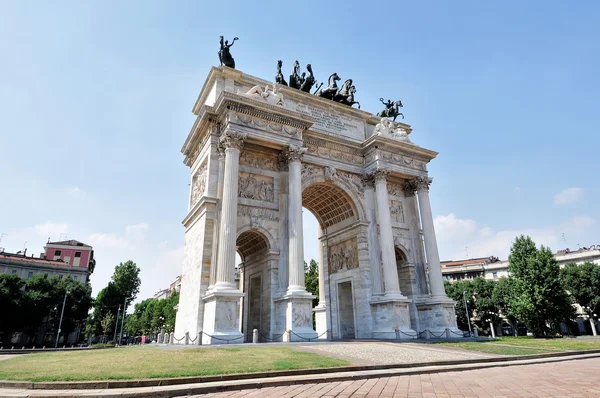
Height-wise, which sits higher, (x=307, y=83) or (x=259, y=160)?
(x=307, y=83)

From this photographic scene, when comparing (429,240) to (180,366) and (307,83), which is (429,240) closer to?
(307,83)

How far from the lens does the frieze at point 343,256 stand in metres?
28.4

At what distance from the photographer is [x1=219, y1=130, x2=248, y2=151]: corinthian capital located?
74.1 feet

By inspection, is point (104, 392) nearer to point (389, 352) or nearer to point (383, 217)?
point (389, 352)

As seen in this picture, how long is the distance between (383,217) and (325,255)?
6683mm

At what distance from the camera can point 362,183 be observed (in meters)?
29.5

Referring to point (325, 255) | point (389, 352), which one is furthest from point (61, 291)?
point (389, 352)

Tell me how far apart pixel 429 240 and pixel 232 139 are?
17008 millimetres

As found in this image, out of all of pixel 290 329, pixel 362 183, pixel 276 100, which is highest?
pixel 276 100

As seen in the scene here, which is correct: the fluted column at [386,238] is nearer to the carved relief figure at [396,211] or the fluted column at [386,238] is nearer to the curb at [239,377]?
the carved relief figure at [396,211]

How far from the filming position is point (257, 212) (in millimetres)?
24156

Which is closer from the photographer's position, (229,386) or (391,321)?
(229,386)

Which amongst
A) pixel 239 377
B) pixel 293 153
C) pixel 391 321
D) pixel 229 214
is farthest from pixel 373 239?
pixel 239 377

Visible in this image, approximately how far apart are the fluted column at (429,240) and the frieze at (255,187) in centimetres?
1276
